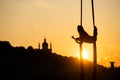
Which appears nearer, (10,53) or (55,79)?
(55,79)

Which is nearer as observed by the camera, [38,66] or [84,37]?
[84,37]

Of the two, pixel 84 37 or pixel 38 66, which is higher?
pixel 84 37

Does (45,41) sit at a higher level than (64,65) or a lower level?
higher

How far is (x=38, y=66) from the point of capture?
55906mm

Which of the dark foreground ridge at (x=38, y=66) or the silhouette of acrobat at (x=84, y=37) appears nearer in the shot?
the silhouette of acrobat at (x=84, y=37)

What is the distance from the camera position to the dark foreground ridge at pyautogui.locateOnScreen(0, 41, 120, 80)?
53.3 m

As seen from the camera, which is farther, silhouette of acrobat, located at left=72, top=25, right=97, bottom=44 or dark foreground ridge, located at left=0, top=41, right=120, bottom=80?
dark foreground ridge, located at left=0, top=41, right=120, bottom=80

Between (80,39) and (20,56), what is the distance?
44.6 meters

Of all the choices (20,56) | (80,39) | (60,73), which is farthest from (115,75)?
(80,39)

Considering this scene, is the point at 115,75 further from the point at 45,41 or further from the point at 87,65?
the point at 45,41

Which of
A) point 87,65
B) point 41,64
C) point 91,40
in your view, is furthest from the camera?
point 87,65

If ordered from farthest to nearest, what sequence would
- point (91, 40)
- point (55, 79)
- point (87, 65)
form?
point (87, 65) < point (55, 79) < point (91, 40)

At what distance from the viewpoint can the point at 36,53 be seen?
60188mm

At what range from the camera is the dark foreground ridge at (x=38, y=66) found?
5328 cm
